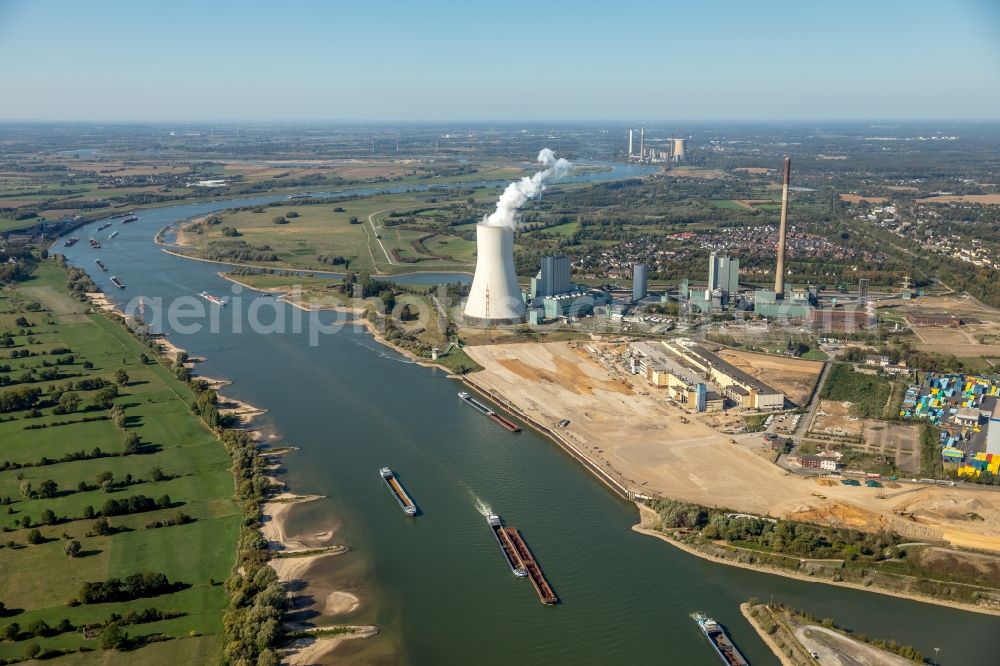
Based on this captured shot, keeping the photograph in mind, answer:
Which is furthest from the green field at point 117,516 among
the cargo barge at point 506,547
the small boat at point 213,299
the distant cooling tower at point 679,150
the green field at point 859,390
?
the distant cooling tower at point 679,150

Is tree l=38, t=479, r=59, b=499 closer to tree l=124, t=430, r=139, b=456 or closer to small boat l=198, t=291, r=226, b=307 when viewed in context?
tree l=124, t=430, r=139, b=456

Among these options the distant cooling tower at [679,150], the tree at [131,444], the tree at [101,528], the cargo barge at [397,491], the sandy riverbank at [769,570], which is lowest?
the sandy riverbank at [769,570]

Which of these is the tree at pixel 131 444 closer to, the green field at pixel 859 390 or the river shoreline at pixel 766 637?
the river shoreline at pixel 766 637

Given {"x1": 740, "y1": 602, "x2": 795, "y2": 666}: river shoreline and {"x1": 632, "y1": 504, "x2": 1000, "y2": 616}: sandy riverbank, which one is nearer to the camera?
{"x1": 740, "y1": 602, "x2": 795, "y2": 666}: river shoreline

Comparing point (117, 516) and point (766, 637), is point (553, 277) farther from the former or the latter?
point (766, 637)

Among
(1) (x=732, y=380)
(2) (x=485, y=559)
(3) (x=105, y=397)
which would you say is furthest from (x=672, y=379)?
(3) (x=105, y=397)

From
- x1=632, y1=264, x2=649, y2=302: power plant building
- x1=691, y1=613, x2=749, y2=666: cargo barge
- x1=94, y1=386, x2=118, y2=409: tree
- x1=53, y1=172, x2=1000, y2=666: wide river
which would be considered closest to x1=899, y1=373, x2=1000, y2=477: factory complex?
x1=53, y1=172, x2=1000, y2=666: wide river

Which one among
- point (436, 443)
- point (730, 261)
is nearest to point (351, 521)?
point (436, 443)

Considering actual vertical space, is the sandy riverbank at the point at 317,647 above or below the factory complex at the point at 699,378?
below
